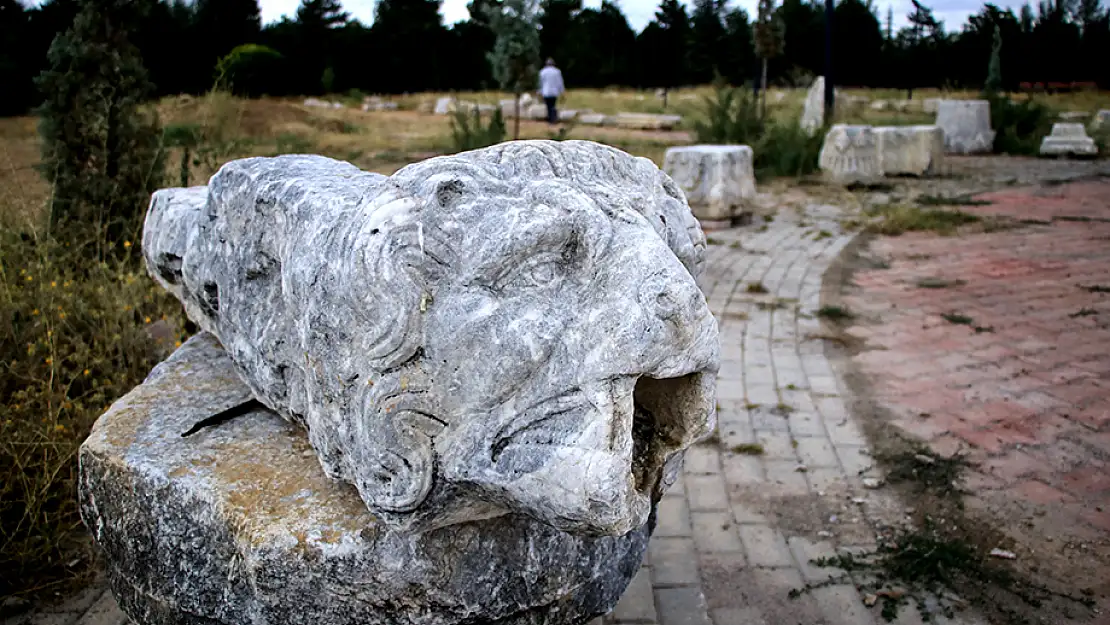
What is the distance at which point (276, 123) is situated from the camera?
15109mm

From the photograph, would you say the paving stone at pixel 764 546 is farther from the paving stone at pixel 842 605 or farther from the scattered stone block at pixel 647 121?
the scattered stone block at pixel 647 121

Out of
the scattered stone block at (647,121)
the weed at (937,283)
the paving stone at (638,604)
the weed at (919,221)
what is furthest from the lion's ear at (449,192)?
the scattered stone block at (647,121)

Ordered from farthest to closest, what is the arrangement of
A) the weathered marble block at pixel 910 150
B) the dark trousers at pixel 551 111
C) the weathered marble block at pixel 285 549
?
the dark trousers at pixel 551 111
the weathered marble block at pixel 910 150
the weathered marble block at pixel 285 549

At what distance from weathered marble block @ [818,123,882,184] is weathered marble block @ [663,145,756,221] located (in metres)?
2.55

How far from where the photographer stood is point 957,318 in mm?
5359

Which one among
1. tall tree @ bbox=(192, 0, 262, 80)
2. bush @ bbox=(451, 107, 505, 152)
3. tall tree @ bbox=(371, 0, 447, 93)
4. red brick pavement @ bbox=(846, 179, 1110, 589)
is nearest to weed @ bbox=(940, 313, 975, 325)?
red brick pavement @ bbox=(846, 179, 1110, 589)

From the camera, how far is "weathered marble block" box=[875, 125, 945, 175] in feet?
37.0

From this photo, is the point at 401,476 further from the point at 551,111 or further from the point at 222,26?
→ the point at 222,26

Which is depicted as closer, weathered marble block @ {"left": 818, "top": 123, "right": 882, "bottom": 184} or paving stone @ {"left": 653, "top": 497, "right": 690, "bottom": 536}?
paving stone @ {"left": 653, "top": 497, "right": 690, "bottom": 536}

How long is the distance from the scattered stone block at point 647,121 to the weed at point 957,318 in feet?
40.4

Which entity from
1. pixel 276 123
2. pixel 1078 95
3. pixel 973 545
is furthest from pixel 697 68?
pixel 973 545

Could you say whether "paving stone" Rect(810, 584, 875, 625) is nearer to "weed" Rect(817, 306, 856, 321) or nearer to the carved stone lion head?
the carved stone lion head

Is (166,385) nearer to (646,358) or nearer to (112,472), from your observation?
(112,472)

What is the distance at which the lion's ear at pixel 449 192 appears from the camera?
5.33ft
